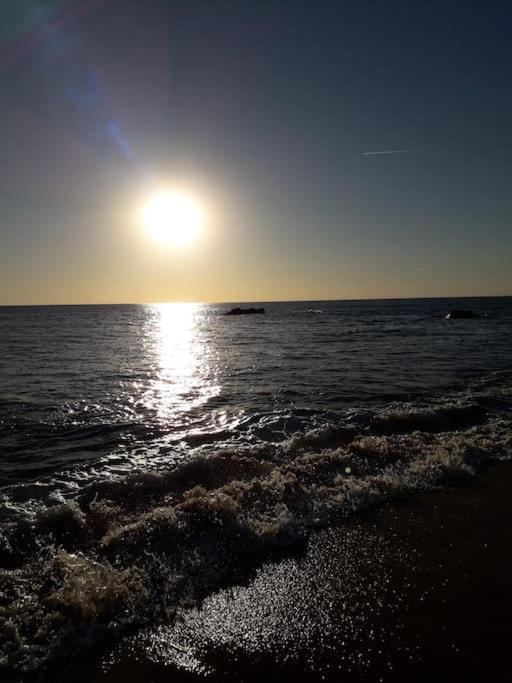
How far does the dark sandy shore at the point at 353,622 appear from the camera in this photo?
3.80m

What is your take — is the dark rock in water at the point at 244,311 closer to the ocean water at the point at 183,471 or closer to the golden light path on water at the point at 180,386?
the golden light path on water at the point at 180,386

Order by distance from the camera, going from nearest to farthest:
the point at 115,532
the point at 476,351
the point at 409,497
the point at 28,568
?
the point at 28,568 → the point at 115,532 → the point at 409,497 → the point at 476,351

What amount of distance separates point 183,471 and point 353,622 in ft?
17.2

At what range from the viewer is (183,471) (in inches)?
344

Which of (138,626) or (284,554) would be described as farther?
(284,554)

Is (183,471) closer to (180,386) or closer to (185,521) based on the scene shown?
(185,521)

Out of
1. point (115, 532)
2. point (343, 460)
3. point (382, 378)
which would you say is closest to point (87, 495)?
point (115, 532)

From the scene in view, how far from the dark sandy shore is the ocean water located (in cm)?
46

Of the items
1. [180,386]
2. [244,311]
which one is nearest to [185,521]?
[180,386]

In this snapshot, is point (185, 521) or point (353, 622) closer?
point (353, 622)

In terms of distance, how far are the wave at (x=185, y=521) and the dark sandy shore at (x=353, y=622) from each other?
42cm

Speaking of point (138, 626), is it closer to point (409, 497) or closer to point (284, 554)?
point (284, 554)

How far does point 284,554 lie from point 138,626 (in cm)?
224

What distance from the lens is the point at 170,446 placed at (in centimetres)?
1060
